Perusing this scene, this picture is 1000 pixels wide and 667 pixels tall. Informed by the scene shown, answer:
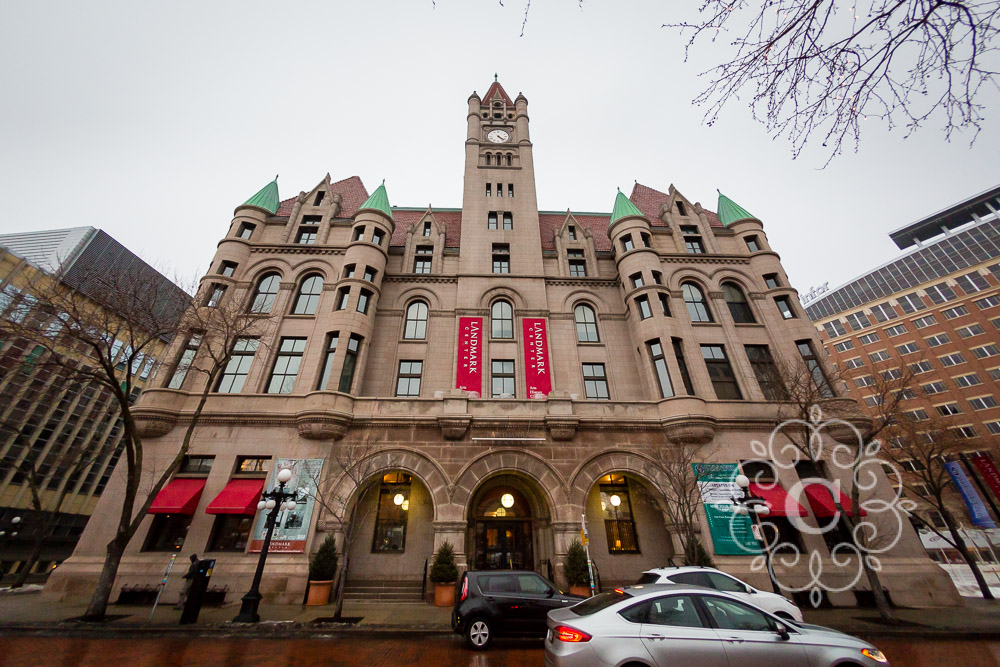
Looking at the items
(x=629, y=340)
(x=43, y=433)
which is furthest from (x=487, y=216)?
(x=43, y=433)

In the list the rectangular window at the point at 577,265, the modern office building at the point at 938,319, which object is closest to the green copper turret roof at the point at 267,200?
the rectangular window at the point at 577,265

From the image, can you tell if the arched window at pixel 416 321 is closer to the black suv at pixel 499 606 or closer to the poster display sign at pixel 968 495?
the black suv at pixel 499 606

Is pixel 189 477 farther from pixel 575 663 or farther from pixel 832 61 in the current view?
pixel 832 61

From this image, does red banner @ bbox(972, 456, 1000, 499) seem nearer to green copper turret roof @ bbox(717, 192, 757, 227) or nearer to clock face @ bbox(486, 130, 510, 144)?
green copper turret roof @ bbox(717, 192, 757, 227)

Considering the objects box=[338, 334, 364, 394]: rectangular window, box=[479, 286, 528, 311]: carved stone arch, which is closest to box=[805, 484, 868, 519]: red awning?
box=[479, 286, 528, 311]: carved stone arch

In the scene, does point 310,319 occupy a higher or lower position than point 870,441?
higher

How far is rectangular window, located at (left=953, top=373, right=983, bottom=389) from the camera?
4864 centimetres

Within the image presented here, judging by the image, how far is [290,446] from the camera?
16.8 metres

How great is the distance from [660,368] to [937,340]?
63243mm

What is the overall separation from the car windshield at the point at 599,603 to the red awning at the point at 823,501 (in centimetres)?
1524

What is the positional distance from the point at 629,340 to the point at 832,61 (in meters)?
19.1

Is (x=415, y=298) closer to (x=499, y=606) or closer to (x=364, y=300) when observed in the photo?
(x=364, y=300)

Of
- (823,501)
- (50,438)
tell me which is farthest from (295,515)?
(50,438)

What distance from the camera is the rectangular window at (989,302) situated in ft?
168
